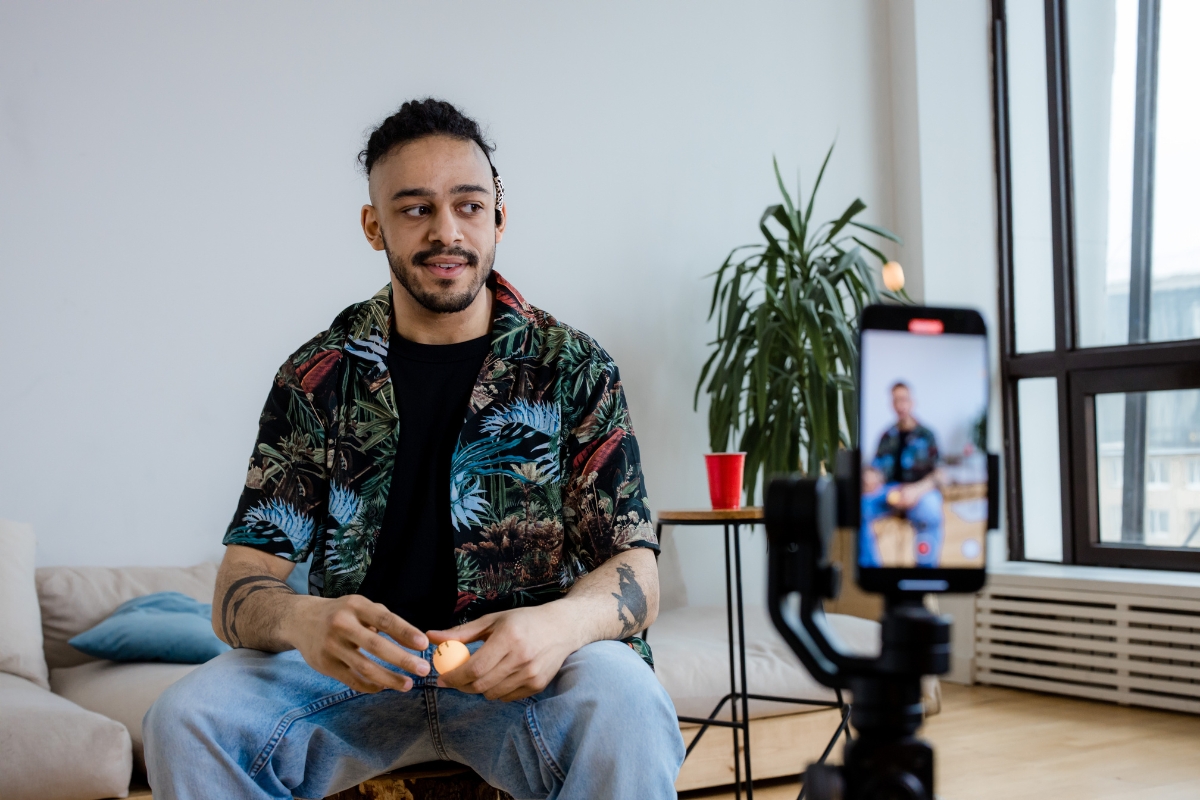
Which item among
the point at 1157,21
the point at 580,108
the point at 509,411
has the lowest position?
the point at 509,411

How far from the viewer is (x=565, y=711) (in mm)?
1134

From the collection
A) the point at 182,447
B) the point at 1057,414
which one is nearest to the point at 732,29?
the point at 1057,414

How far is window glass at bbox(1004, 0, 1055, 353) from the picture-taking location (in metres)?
3.89

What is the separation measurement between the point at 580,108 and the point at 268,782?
2.68 metres

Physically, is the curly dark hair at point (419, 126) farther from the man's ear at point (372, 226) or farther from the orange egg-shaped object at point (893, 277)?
the orange egg-shaped object at point (893, 277)

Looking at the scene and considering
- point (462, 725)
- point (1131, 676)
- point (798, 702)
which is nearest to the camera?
point (462, 725)

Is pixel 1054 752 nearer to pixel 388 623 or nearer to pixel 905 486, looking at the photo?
pixel 388 623

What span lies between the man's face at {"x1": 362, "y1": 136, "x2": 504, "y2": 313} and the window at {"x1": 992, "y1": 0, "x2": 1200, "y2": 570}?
2860 millimetres

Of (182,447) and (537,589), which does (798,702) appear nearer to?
(537,589)

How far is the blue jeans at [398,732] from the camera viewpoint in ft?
3.60

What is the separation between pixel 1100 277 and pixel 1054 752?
1.85 m

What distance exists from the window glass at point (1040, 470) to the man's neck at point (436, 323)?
2938 mm

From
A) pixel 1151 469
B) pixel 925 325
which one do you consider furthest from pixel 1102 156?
pixel 925 325

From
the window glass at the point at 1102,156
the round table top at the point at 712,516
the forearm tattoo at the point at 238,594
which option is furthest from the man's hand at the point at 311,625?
the window glass at the point at 1102,156
